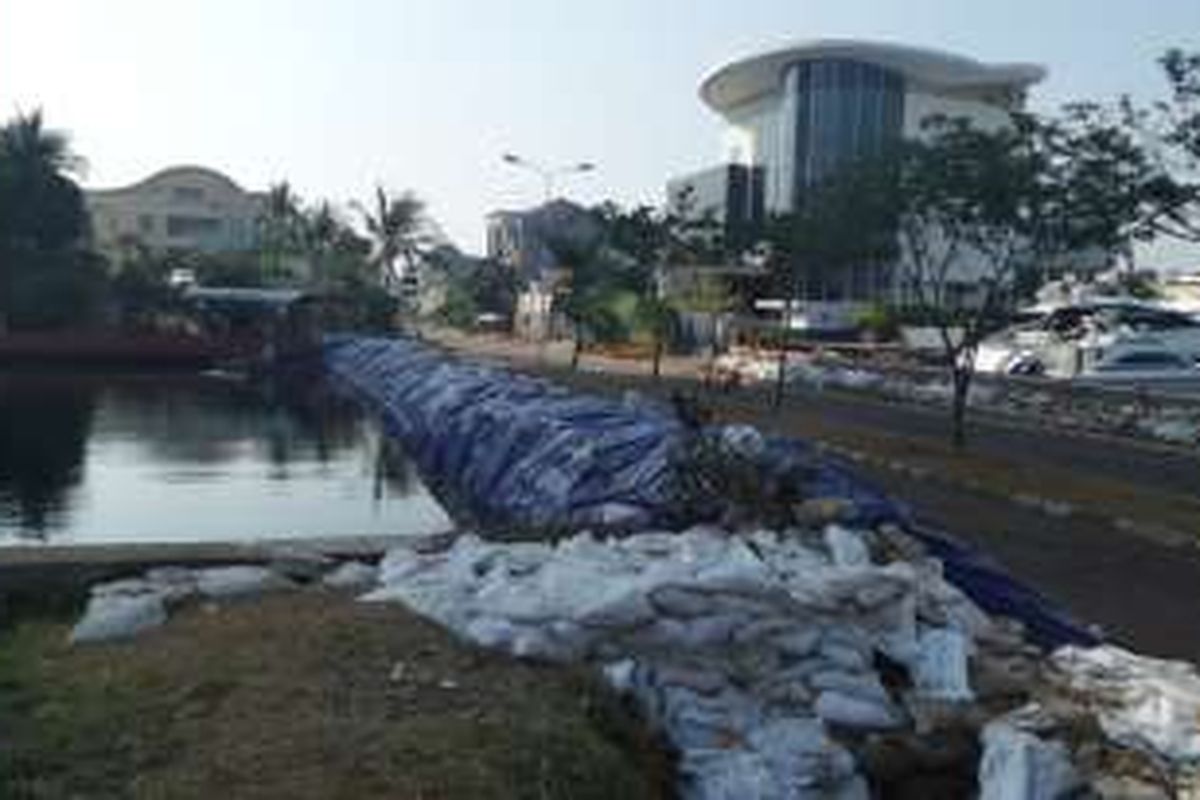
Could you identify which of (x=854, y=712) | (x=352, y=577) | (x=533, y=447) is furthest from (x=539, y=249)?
(x=854, y=712)

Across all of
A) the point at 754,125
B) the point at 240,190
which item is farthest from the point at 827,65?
the point at 240,190

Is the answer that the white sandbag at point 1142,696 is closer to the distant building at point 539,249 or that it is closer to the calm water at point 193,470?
the calm water at point 193,470

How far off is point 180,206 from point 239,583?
5151 inches

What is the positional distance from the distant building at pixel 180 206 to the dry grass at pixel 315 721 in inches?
5017

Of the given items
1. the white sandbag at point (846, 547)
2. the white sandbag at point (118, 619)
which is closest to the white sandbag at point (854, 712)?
the white sandbag at point (846, 547)

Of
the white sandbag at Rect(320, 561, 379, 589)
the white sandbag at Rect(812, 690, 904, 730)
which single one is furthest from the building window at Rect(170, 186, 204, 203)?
the white sandbag at Rect(812, 690, 904, 730)

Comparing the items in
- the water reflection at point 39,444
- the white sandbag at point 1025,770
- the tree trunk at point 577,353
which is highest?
the white sandbag at point 1025,770

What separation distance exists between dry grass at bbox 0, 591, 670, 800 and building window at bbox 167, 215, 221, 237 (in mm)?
130164

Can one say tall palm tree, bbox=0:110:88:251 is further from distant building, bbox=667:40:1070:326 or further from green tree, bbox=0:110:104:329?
distant building, bbox=667:40:1070:326

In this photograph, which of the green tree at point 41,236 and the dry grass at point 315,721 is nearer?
the dry grass at point 315,721

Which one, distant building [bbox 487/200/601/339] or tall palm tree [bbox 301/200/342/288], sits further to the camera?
tall palm tree [bbox 301/200/342/288]

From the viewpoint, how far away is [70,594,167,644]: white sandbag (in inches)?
473

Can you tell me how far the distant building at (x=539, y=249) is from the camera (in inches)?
2746

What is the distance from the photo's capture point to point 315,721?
29.8 ft
